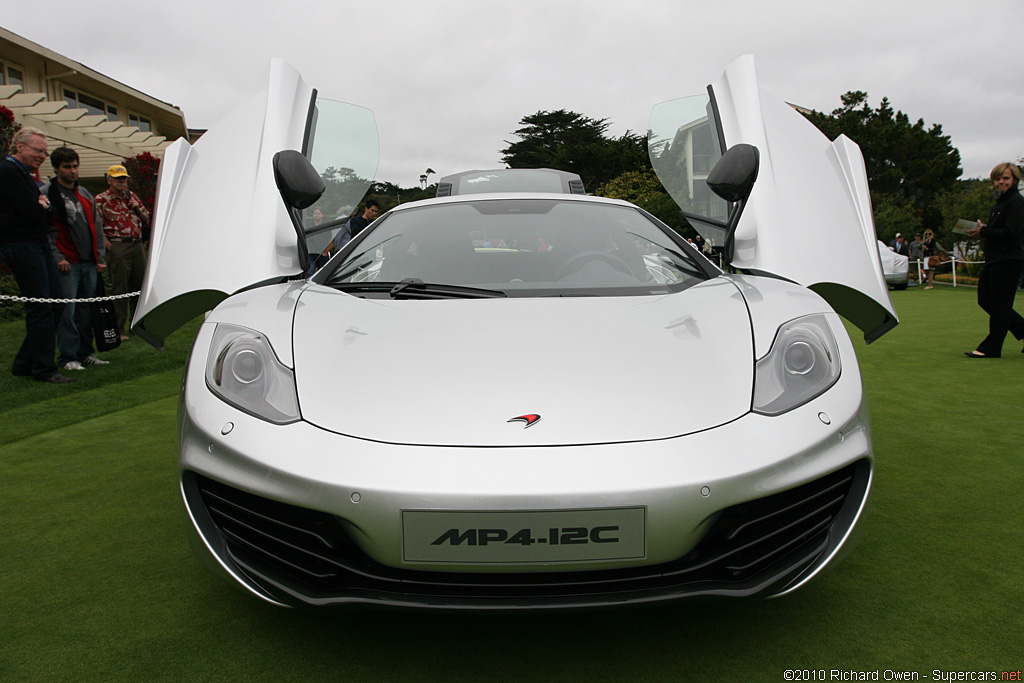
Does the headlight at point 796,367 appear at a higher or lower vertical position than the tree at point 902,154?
lower

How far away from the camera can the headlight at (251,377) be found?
65.1 inches

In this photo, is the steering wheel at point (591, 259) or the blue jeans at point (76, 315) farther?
the blue jeans at point (76, 315)

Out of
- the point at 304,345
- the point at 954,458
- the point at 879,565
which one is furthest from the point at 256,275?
the point at 954,458

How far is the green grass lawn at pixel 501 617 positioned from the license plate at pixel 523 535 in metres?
0.13

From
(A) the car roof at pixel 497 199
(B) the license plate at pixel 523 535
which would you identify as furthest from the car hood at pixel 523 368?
(A) the car roof at pixel 497 199

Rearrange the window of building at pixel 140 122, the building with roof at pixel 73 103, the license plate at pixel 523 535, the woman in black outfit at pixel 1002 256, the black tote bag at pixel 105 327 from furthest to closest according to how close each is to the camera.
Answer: the window of building at pixel 140 122 < the building with roof at pixel 73 103 < the woman in black outfit at pixel 1002 256 < the black tote bag at pixel 105 327 < the license plate at pixel 523 535

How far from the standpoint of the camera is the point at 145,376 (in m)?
5.62

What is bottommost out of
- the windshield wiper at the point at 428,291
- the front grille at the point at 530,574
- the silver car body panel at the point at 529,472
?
the front grille at the point at 530,574

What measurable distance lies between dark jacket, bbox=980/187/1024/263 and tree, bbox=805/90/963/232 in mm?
45560

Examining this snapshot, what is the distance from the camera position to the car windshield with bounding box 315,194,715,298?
2.29m

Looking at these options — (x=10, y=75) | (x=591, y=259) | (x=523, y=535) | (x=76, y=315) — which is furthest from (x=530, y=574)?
(x=10, y=75)

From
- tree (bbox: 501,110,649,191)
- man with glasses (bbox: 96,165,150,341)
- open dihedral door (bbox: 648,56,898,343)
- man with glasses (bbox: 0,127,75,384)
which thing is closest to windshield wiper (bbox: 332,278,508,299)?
open dihedral door (bbox: 648,56,898,343)

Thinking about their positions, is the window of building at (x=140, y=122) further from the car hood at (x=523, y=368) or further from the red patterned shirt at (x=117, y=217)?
the car hood at (x=523, y=368)

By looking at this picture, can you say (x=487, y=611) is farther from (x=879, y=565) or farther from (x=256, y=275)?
(x=256, y=275)
